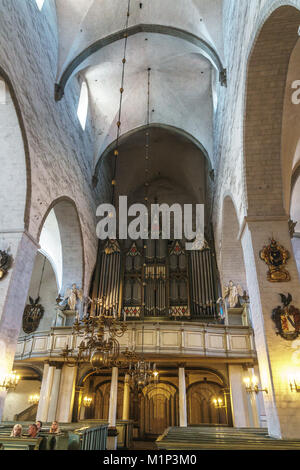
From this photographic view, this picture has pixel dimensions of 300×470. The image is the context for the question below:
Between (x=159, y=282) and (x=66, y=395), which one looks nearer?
(x=66, y=395)

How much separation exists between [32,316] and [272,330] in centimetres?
1434

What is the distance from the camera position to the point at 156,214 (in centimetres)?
1836

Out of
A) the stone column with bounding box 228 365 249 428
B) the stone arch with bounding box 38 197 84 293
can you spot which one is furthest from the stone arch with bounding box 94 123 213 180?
the stone column with bounding box 228 365 249 428

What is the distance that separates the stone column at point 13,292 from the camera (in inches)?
321

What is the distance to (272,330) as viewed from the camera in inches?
282

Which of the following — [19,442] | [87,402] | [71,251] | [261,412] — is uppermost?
[71,251]

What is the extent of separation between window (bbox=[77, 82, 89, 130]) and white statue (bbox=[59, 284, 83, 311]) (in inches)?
301

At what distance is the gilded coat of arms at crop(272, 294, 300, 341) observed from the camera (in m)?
7.02

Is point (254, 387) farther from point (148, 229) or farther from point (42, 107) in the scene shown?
point (148, 229)

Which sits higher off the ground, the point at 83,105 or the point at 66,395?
the point at 83,105

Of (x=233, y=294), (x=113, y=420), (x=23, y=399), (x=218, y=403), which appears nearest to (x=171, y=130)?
(x=233, y=294)

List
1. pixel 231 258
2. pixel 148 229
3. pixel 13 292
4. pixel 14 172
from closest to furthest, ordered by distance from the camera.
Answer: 1. pixel 13 292
2. pixel 14 172
3. pixel 231 258
4. pixel 148 229
